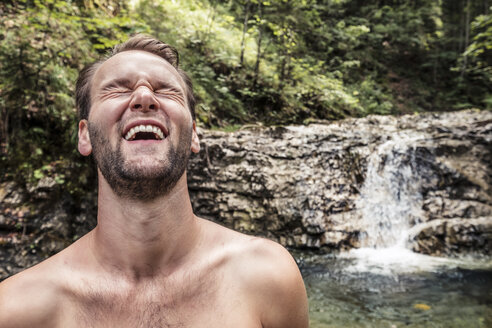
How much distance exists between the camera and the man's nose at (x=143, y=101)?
130 cm

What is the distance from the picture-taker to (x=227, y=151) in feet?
20.5

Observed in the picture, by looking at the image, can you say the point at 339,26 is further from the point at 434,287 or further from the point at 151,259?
the point at 151,259

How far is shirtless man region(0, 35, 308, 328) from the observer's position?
121 centimetres

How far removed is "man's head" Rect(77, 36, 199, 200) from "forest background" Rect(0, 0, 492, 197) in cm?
315

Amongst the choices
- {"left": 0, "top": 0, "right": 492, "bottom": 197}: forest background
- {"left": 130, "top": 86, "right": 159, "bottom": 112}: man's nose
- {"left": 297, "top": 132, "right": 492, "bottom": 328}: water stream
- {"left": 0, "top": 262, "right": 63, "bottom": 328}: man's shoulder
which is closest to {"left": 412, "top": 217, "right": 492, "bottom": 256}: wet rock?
{"left": 297, "top": 132, "right": 492, "bottom": 328}: water stream

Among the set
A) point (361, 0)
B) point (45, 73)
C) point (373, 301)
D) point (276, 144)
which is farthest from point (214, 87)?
point (361, 0)

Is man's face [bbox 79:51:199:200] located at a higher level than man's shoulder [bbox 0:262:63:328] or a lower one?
higher

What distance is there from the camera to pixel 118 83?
140 centimetres

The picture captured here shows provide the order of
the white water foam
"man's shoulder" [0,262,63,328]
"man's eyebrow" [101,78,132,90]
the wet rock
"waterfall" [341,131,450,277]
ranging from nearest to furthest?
"man's shoulder" [0,262,63,328] < "man's eyebrow" [101,78,132,90] < the white water foam < "waterfall" [341,131,450,277] < the wet rock

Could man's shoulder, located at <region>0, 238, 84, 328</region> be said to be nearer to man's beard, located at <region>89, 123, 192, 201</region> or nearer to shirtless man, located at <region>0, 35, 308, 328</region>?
shirtless man, located at <region>0, 35, 308, 328</region>

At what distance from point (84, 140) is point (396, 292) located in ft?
15.8

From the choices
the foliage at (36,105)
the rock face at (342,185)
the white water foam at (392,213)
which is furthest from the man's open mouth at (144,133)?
the white water foam at (392,213)

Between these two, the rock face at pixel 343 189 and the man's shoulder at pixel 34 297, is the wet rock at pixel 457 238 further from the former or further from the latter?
the man's shoulder at pixel 34 297

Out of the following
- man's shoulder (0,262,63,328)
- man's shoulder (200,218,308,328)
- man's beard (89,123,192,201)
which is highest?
man's beard (89,123,192,201)
